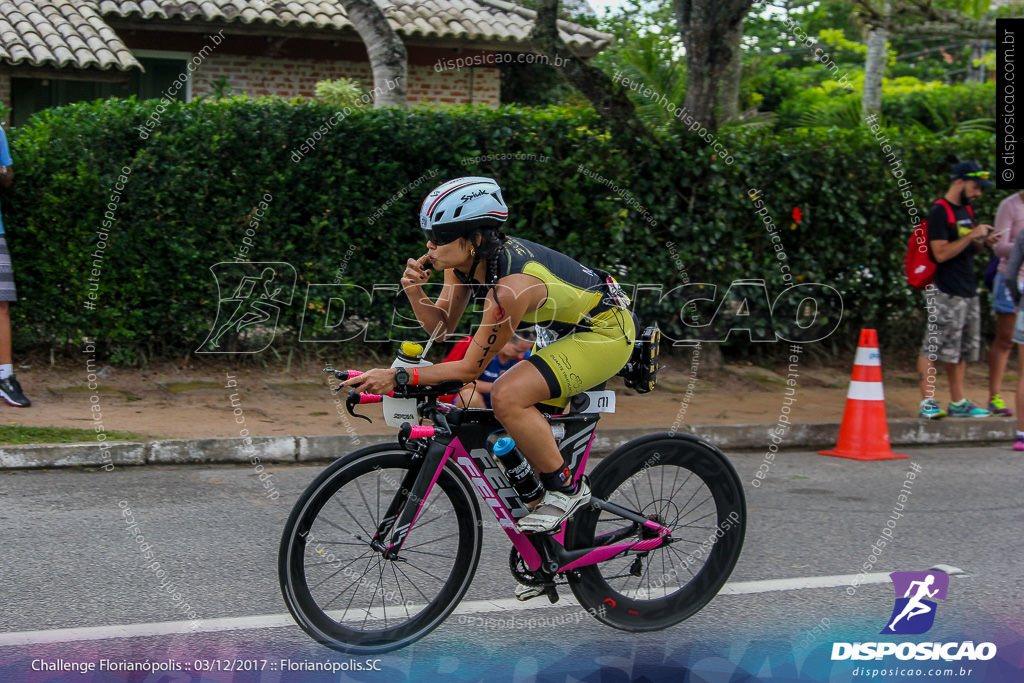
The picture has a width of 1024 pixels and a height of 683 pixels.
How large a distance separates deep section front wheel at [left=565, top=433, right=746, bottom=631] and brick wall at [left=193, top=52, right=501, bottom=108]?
1029 centimetres

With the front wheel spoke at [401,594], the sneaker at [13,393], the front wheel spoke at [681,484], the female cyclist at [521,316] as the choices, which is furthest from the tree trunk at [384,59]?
the front wheel spoke at [401,594]

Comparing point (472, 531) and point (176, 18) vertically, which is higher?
point (176, 18)

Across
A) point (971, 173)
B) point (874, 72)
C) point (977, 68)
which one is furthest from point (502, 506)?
point (977, 68)

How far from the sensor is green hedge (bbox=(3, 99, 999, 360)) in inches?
312

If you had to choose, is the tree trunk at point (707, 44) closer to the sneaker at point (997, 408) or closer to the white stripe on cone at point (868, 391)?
the white stripe on cone at point (868, 391)

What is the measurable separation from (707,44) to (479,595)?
21.1ft

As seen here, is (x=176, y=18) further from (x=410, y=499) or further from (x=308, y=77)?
(x=410, y=499)

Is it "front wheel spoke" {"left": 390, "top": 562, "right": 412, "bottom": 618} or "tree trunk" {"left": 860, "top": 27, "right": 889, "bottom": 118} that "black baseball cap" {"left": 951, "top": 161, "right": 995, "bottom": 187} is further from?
"tree trunk" {"left": 860, "top": 27, "right": 889, "bottom": 118}

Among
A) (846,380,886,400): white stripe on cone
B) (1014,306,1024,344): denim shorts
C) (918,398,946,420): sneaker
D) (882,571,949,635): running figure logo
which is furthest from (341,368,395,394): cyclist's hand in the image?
(918,398,946,420): sneaker

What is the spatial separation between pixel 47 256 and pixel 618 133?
494 centimetres

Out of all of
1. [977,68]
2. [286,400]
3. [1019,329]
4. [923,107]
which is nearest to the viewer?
[1019,329]

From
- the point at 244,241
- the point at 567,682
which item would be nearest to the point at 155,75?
the point at 244,241

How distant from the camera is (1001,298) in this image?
8.17 m

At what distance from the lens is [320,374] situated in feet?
28.5
